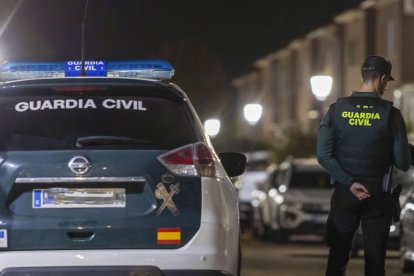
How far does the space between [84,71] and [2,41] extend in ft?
58.8

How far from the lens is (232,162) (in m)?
8.76

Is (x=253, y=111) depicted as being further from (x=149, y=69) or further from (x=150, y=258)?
(x=150, y=258)

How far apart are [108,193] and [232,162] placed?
1382mm

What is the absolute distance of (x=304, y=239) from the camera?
27188 mm

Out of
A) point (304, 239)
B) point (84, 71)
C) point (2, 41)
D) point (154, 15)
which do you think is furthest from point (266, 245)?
point (84, 71)

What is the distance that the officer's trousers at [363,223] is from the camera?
343 inches

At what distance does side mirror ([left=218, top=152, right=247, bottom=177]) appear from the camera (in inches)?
343

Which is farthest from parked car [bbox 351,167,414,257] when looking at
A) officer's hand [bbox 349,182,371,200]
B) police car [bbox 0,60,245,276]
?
police car [bbox 0,60,245,276]

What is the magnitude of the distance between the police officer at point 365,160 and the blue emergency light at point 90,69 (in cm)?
117

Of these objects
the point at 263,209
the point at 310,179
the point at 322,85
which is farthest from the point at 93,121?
the point at 263,209

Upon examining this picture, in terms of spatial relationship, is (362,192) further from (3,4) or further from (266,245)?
(3,4)

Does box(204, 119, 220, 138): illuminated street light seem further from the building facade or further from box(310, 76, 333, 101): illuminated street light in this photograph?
box(310, 76, 333, 101): illuminated street light

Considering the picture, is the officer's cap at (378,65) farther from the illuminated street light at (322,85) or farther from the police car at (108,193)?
the illuminated street light at (322,85)

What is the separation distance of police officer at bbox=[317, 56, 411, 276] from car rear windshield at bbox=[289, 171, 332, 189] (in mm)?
16252
